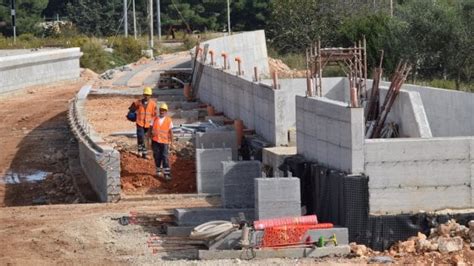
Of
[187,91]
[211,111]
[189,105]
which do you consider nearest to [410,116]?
[211,111]

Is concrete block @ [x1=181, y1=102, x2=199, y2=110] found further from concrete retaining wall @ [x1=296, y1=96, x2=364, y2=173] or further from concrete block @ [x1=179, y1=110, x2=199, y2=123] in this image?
concrete retaining wall @ [x1=296, y1=96, x2=364, y2=173]

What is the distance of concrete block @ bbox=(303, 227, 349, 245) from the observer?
50.1 ft

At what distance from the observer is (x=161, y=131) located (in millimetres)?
21359

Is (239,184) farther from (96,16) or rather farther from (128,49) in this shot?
(96,16)

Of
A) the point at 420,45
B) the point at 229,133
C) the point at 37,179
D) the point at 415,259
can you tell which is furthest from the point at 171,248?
the point at 420,45

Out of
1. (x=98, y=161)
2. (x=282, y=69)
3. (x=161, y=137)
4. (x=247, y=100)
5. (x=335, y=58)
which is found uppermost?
(x=335, y=58)

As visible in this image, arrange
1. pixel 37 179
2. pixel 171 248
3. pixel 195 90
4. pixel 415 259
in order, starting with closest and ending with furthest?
1. pixel 415 259
2. pixel 171 248
3. pixel 37 179
4. pixel 195 90

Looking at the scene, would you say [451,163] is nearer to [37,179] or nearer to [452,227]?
[452,227]

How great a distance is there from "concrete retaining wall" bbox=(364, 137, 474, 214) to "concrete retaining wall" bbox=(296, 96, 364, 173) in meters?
0.20

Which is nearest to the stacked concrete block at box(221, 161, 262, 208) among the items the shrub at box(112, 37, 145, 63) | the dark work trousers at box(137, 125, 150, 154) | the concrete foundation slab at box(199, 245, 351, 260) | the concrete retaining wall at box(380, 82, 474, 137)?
the concrete foundation slab at box(199, 245, 351, 260)

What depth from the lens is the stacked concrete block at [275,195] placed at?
53.4ft

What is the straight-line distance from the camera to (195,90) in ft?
111

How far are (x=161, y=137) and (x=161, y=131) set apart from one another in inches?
4.8

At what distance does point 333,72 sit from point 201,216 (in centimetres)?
2355
